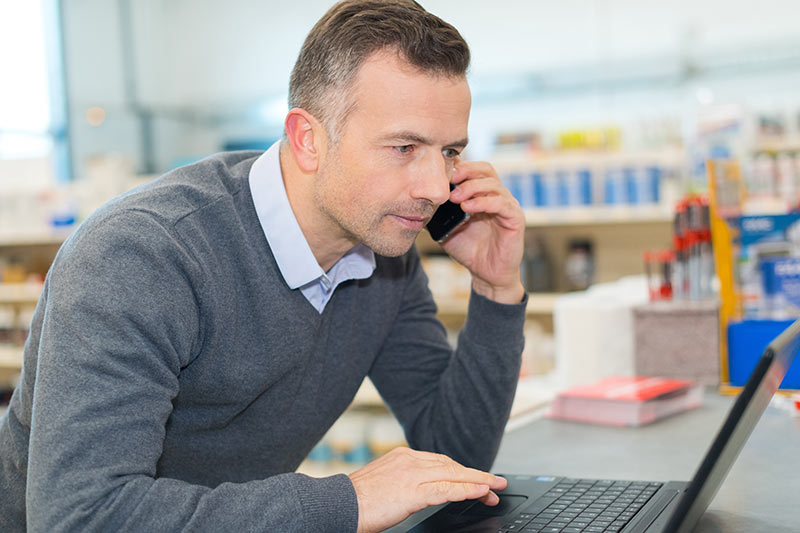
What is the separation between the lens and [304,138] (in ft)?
3.84

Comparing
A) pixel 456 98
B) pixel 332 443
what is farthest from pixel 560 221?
pixel 456 98

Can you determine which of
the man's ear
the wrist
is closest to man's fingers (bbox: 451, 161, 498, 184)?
the wrist

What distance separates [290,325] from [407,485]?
1.18 ft

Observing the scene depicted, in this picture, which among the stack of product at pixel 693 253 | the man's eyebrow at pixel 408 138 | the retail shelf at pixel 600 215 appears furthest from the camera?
the retail shelf at pixel 600 215

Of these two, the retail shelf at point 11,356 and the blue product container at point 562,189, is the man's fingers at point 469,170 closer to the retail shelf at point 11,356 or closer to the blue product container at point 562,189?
the blue product container at point 562,189

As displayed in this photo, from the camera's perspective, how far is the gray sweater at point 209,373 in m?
0.82

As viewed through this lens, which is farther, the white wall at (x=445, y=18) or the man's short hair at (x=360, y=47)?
the white wall at (x=445, y=18)

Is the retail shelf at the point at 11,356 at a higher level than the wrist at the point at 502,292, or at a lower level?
lower

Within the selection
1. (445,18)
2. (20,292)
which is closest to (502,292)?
(20,292)

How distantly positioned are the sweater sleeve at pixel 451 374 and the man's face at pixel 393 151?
264 millimetres

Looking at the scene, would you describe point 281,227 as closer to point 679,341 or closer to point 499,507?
point 499,507

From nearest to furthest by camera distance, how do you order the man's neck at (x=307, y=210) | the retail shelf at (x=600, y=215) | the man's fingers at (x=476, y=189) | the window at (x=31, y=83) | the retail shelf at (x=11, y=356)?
the man's neck at (x=307, y=210) → the man's fingers at (x=476, y=189) → the retail shelf at (x=600, y=215) → the retail shelf at (x=11, y=356) → the window at (x=31, y=83)

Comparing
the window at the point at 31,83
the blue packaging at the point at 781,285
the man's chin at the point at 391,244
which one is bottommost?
the blue packaging at the point at 781,285

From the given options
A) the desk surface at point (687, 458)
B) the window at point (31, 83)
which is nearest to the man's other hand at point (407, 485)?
the desk surface at point (687, 458)
